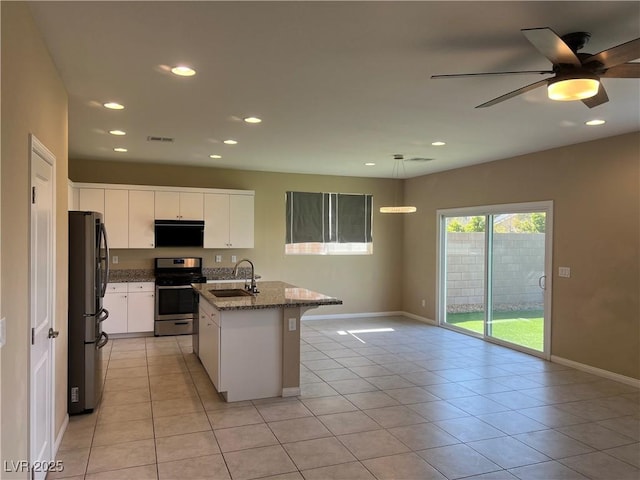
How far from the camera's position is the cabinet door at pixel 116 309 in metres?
6.70

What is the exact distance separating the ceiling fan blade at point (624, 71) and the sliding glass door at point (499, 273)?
359cm

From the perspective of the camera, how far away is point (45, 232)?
283cm

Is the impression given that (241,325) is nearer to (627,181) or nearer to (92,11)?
(92,11)

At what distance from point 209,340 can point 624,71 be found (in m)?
4.04

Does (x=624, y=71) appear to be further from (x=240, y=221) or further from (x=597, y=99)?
(x=240, y=221)

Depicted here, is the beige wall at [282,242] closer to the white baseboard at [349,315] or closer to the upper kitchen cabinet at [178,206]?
the white baseboard at [349,315]

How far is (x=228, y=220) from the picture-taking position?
7508 mm

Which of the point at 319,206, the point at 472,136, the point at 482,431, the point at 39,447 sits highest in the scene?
the point at 472,136

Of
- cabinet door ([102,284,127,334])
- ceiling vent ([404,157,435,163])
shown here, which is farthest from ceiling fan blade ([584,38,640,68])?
cabinet door ([102,284,127,334])

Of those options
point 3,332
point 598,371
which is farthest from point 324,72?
point 598,371

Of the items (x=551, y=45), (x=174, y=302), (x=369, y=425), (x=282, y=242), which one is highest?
(x=551, y=45)

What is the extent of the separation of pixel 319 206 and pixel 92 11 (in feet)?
20.3

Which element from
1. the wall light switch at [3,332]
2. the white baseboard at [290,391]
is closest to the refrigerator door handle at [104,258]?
the white baseboard at [290,391]

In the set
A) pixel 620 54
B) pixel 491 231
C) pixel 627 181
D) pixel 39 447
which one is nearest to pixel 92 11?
pixel 39 447
